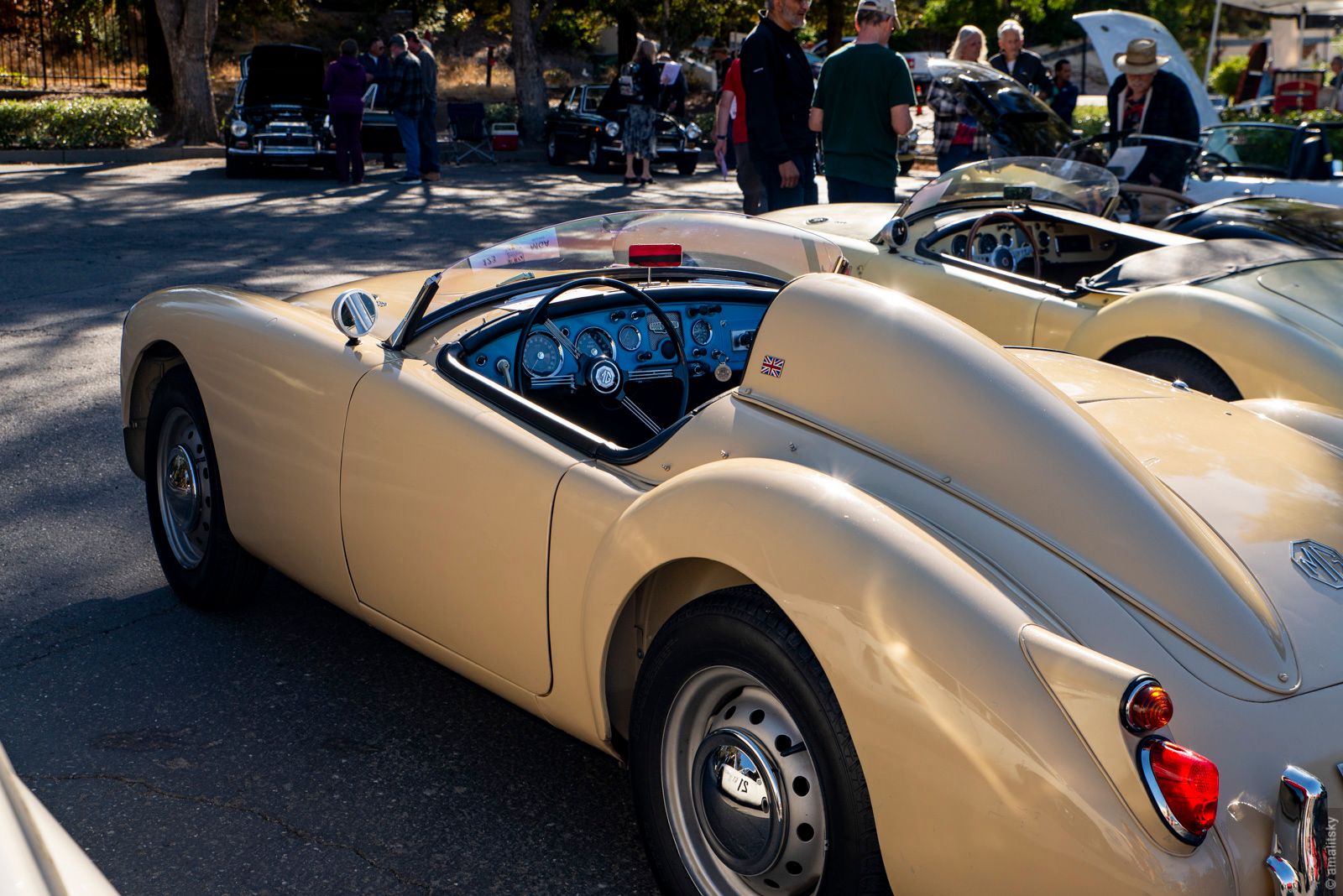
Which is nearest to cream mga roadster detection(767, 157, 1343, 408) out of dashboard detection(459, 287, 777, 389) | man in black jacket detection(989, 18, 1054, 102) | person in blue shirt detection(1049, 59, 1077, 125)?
dashboard detection(459, 287, 777, 389)

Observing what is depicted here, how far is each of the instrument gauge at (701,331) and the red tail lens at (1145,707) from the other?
2051 mm

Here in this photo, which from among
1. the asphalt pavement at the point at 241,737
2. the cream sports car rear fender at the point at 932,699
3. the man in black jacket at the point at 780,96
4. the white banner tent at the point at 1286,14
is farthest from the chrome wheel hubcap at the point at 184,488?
the white banner tent at the point at 1286,14

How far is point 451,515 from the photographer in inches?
120

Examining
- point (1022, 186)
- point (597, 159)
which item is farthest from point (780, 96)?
point (597, 159)

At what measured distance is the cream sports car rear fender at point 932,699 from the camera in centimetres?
189

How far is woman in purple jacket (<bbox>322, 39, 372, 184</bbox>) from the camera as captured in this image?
15.8m

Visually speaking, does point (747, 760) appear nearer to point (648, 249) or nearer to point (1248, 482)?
point (1248, 482)

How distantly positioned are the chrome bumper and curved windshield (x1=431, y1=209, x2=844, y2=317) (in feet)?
7.46

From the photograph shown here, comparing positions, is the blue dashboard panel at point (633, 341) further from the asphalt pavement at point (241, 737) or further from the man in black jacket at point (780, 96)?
the man in black jacket at point (780, 96)

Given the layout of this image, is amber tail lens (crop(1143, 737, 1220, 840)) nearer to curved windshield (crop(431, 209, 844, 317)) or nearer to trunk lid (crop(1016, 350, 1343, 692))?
trunk lid (crop(1016, 350, 1343, 692))

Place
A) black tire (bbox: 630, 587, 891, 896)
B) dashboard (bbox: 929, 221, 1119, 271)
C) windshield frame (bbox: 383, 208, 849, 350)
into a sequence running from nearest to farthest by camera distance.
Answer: black tire (bbox: 630, 587, 891, 896)
windshield frame (bbox: 383, 208, 849, 350)
dashboard (bbox: 929, 221, 1119, 271)

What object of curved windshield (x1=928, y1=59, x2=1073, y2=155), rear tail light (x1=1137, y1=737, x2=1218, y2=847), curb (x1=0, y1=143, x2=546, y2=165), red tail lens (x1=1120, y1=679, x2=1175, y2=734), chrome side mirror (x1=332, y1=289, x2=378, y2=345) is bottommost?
rear tail light (x1=1137, y1=737, x2=1218, y2=847)

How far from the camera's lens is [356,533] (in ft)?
11.0

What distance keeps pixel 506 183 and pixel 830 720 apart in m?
16.2
